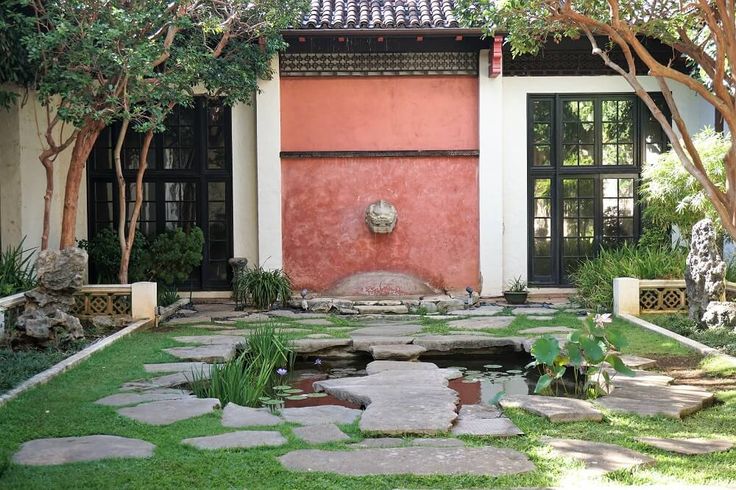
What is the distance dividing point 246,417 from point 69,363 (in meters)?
2.58

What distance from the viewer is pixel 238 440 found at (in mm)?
5117

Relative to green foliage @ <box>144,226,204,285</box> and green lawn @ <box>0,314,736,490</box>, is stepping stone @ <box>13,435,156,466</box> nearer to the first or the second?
green lawn @ <box>0,314,736,490</box>

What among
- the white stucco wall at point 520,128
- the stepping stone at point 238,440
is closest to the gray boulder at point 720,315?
the white stucco wall at point 520,128

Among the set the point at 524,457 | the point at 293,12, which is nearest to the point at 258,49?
the point at 293,12

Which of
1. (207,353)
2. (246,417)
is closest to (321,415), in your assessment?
(246,417)

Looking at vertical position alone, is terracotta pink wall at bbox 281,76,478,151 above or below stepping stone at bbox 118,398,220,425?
above

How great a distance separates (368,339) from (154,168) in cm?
611

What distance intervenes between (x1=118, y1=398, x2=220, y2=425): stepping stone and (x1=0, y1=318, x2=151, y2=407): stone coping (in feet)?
3.15

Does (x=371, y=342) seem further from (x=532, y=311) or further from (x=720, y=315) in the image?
(x=720, y=315)

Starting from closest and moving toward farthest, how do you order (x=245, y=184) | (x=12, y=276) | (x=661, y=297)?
(x=12, y=276) < (x=661, y=297) < (x=245, y=184)

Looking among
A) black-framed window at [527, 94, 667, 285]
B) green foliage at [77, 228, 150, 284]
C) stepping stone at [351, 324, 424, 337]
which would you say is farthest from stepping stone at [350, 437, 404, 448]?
black-framed window at [527, 94, 667, 285]

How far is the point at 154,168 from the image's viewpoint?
545 inches

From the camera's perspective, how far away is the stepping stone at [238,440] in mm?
5008

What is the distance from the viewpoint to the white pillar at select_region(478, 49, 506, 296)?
43.7 feet
